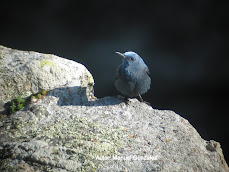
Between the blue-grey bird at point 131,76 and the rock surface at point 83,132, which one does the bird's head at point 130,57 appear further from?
the rock surface at point 83,132

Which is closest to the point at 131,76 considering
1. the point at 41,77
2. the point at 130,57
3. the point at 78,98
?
the point at 130,57

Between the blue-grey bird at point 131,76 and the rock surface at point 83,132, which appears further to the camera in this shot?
the blue-grey bird at point 131,76

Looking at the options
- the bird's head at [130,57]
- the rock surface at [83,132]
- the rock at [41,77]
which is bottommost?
the rock surface at [83,132]

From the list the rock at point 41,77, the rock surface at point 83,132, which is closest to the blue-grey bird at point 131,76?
the rock surface at point 83,132

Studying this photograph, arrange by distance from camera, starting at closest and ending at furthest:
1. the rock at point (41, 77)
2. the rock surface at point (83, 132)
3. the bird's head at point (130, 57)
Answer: the rock surface at point (83, 132)
the rock at point (41, 77)
the bird's head at point (130, 57)

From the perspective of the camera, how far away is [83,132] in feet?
13.3

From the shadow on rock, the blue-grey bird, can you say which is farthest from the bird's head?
the shadow on rock

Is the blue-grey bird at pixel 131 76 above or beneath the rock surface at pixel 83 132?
above

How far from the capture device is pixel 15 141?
3.67 meters

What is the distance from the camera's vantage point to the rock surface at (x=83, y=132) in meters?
3.48

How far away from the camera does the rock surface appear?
348cm

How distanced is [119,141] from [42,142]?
1.14 meters

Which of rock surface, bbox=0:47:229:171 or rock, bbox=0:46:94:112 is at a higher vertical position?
rock, bbox=0:46:94:112

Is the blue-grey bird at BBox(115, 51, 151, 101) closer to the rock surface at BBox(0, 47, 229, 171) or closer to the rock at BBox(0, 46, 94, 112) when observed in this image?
the rock surface at BBox(0, 47, 229, 171)
